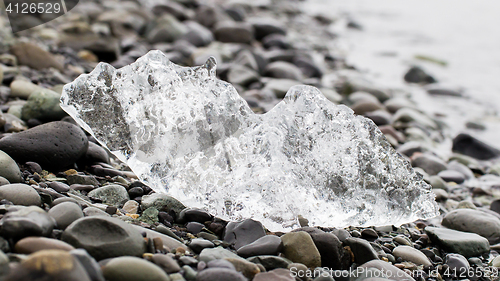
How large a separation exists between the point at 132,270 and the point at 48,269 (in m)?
0.30

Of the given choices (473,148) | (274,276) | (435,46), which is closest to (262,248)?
(274,276)

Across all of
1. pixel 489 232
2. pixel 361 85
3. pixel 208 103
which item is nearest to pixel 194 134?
pixel 208 103

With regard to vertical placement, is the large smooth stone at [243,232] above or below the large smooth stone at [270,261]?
below

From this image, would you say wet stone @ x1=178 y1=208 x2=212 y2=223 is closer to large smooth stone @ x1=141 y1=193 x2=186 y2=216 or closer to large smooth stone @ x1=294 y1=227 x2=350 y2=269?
large smooth stone @ x1=141 y1=193 x2=186 y2=216

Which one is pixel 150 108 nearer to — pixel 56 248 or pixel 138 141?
pixel 138 141

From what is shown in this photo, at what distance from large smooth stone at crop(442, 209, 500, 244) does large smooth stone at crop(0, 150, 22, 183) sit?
7.93 feet

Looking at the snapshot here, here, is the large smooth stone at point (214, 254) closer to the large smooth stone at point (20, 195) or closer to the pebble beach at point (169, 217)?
the pebble beach at point (169, 217)

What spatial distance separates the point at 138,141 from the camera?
2305 mm

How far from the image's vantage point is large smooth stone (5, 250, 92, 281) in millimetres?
1286

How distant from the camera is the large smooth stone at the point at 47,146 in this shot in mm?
2400

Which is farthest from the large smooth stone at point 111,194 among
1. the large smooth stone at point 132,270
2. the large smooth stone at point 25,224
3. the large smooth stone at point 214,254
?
the large smooth stone at point 132,270

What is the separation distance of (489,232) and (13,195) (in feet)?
8.41

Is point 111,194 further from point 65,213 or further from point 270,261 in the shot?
point 270,261

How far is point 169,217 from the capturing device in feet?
7.27
